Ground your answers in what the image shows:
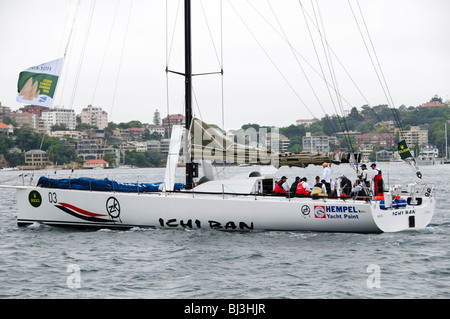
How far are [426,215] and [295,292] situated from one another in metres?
7.88

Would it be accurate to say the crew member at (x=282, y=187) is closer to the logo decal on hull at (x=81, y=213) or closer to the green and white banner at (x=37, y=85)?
the logo decal on hull at (x=81, y=213)

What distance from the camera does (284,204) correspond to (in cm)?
1642

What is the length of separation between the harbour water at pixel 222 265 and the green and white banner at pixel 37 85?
4503mm

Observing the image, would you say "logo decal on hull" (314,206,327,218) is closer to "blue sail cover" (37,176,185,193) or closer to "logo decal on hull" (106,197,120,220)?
"blue sail cover" (37,176,185,193)

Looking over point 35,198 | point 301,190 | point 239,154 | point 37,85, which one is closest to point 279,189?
point 301,190

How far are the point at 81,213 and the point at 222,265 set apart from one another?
6657 millimetres

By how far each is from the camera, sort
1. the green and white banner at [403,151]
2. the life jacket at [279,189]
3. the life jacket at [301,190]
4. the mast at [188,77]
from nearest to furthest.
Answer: the green and white banner at [403,151] < the life jacket at [301,190] < the life jacket at [279,189] < the mast at [188,77]

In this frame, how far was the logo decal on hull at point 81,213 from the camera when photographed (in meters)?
18.2

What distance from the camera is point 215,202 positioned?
55.3 ft

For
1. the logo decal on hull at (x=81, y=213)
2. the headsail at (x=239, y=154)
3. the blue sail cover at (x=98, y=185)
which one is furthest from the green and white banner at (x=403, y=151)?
the logo decal on hull at (x=81, y=213)

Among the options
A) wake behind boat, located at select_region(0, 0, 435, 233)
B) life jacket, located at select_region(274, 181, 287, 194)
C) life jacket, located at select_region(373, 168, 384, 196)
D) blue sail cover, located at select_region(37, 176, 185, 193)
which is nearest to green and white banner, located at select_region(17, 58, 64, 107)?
blue sail cover, located at select_region(37, 176, 185, 193)

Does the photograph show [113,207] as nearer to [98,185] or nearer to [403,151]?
[98,185]

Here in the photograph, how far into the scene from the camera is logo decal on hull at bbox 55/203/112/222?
59.7 ft
